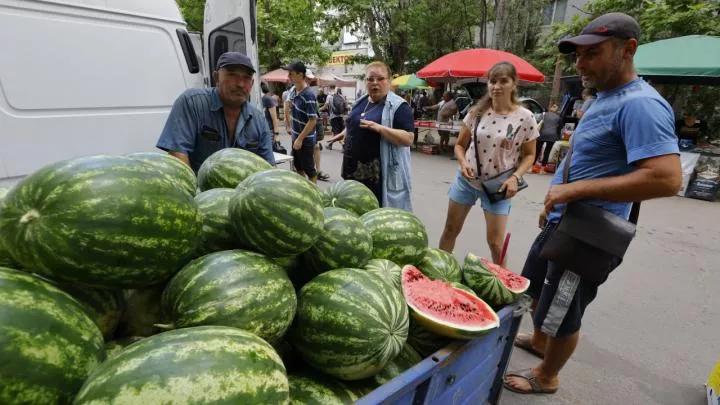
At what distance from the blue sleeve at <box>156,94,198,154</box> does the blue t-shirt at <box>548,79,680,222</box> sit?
2.82 meters

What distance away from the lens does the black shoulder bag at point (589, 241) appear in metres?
2.35

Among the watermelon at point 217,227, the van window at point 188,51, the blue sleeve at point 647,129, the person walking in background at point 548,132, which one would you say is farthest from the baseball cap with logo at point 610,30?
the person walking in background at point 548,132

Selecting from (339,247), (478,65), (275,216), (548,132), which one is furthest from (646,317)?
(478,65)

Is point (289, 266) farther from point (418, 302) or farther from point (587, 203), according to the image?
point (587, 203)

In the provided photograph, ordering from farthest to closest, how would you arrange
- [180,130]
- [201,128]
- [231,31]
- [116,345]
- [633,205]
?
[231,31]
[201,128]
[180,130]
[633,205]
[116,345]

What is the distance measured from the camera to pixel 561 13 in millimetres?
24781

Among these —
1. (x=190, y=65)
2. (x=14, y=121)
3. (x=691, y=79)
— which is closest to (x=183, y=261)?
(x=14, y=121)

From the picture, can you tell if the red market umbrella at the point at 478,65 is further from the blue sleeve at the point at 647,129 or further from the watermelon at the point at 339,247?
the watermelon at the point at 339,247

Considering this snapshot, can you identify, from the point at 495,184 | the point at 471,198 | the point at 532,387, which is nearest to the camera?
the point at 532,387

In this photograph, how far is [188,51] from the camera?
434 cm

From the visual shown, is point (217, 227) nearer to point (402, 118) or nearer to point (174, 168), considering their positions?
point (174, 168)

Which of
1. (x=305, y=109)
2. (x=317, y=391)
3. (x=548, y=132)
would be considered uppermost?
(x=305, y=109)

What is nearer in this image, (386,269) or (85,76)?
(386,269)

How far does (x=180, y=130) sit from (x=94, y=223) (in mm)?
2281
